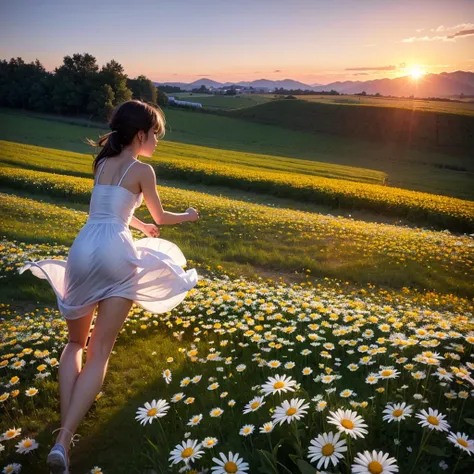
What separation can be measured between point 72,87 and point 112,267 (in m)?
80.7

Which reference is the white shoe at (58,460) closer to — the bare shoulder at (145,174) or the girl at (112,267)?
the girl at (112,267)

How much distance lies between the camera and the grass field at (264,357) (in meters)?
2.75

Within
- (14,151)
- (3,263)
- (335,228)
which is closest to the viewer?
(3,263)

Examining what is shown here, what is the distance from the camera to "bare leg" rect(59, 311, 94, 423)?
3348 millimetres

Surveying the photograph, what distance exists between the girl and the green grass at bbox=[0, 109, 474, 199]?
3726 cm

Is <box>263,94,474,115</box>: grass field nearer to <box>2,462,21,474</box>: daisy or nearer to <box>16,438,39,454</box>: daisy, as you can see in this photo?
<box>16,438,39,454</box>: daisy

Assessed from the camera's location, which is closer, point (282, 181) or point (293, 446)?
point (293, 446)

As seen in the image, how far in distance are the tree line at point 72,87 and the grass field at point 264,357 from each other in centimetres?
6471

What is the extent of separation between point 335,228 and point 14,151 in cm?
2807

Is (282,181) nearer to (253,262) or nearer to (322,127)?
(253,262)

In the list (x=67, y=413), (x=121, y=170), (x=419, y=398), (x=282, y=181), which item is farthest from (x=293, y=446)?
(x=282, y=181)

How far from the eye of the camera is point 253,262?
10.6m

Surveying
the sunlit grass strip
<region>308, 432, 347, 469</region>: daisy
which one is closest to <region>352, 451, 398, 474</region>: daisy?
<region>308, 432, 347, 469</region>: daisy

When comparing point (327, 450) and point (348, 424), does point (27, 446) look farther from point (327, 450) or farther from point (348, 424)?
point (348, 424)
